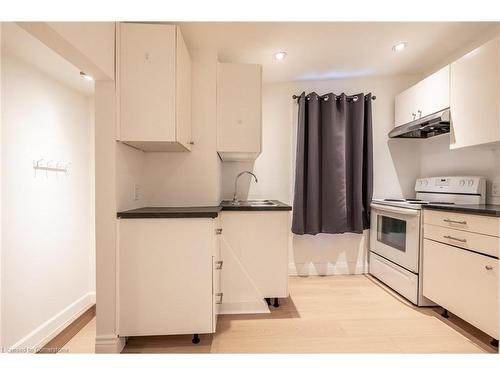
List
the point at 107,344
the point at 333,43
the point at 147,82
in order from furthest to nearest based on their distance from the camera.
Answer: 1. the point at 333,43
2. the point at 147,82
3. the point at 107,344

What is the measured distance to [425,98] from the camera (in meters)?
2.43

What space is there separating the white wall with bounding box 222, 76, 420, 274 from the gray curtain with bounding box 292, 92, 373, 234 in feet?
0.61

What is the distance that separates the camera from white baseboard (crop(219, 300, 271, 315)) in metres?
2.06

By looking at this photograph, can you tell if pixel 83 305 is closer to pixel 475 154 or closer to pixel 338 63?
pixel 338 63

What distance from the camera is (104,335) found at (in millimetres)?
1558

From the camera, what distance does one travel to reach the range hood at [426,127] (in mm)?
2211

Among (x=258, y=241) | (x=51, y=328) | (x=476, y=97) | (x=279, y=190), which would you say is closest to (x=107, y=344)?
(x=51, y=328)

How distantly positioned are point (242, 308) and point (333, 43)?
2399mm

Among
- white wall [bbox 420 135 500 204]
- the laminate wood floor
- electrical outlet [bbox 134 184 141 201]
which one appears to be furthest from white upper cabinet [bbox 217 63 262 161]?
white wall [bbox 420 135 500 204]

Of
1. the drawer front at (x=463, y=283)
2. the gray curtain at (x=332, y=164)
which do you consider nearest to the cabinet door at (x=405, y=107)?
the gray curtain at (x=332, y=164)

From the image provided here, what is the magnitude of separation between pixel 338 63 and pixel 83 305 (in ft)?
11.0

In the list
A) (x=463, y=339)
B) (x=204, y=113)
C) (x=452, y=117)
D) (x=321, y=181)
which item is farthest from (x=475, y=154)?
(x=204, y=113)

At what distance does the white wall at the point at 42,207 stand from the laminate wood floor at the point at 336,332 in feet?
1.28

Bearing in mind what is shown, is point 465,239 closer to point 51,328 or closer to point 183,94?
point 183,94
